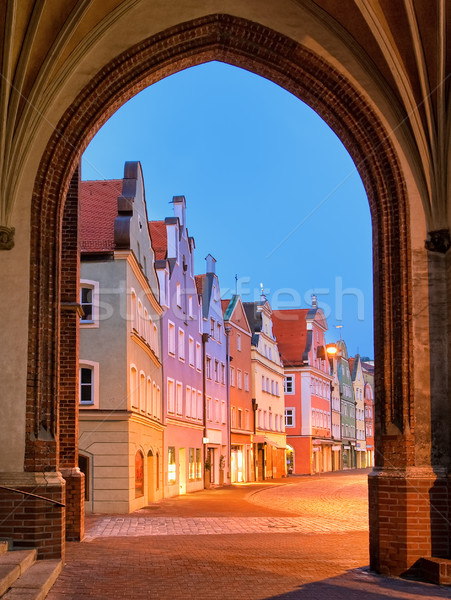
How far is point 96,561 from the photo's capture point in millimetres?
10992

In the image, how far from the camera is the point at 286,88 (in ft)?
39.2

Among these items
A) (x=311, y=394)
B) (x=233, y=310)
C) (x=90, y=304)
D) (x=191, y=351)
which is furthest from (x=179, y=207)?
(x=311, y=394)

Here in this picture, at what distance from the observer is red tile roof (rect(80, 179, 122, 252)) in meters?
23.3

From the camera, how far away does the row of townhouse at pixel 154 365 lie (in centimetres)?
2238

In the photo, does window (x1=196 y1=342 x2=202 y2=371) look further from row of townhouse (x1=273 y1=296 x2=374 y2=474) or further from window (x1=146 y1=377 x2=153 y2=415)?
row of townhouse (x1=273 y1=296 x2=374 y2=474)

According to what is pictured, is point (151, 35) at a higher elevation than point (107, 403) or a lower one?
higher

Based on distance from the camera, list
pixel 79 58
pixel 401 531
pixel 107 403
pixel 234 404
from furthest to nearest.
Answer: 1. pixel 234 404
2. pixel 107 403
3. pixel 79 58
4. pixel 401 531

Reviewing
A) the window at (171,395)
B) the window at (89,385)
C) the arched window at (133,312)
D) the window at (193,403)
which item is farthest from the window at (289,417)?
the window at (89,385)

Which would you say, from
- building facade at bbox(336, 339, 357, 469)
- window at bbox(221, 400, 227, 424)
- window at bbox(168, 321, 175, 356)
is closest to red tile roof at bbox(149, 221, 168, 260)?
window at bbox(168, 321, 175, 356)

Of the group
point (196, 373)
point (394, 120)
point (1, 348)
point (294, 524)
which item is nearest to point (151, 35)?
point (394, 120)

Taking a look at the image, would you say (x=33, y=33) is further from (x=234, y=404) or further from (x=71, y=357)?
(x=234, y=404)

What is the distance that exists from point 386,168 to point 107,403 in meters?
13.5

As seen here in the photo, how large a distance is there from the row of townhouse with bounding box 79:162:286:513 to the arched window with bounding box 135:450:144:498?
39 mm

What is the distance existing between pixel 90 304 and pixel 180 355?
11276 millimetres
